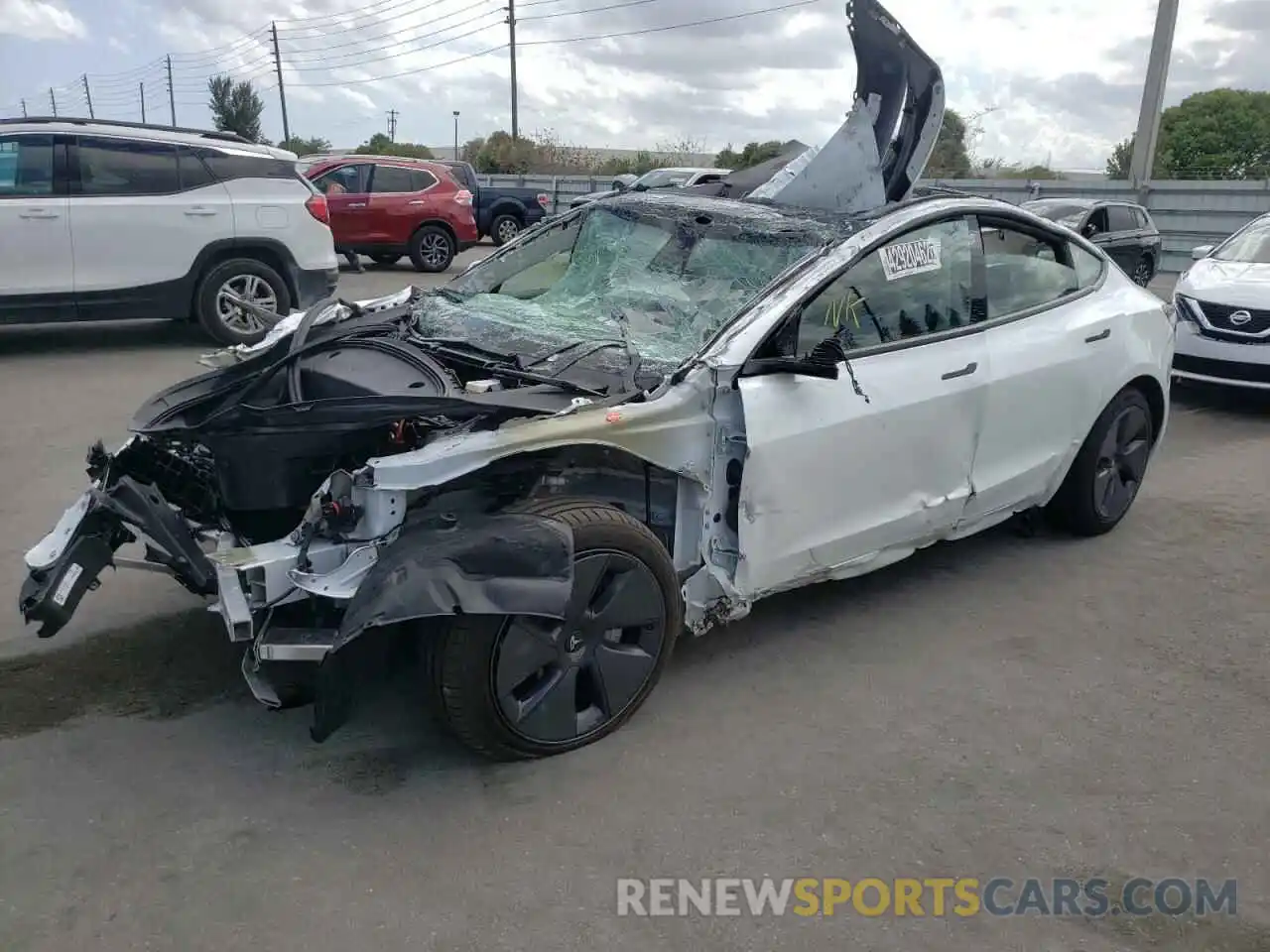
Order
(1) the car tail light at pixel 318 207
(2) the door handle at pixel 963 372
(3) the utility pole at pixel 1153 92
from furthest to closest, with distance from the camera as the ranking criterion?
(3) the utility pole at pixel 1153 92
(1) the car tail light at pixel 318 207
(2) the door handle at pixel 963 372

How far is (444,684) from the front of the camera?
3031 mm

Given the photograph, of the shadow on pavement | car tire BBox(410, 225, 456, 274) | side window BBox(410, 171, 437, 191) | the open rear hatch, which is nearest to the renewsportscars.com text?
the open rear hatch

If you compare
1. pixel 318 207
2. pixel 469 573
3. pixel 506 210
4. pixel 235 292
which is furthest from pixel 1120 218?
pixel 469 573

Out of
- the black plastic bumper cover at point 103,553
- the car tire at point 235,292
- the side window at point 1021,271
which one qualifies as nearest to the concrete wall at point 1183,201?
the car tire at point 235,292

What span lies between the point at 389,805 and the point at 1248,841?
243 cm

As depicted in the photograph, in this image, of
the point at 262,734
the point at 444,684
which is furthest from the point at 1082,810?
the point at 262,734

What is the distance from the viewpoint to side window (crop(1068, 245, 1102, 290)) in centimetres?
491

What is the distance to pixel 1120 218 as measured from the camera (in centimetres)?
1641

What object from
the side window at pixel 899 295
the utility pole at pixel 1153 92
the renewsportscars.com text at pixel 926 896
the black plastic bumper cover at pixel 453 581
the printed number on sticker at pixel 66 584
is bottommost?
the renewsportscars.com text at pixel 926 896

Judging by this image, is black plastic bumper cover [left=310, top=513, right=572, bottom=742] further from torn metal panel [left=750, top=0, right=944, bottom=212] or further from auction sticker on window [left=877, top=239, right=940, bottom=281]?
torn metal panel [left=750, top=0, right=944, bottom=212]

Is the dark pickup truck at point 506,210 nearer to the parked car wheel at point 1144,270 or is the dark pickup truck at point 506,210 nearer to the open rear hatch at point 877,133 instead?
the parked car wheel at point 1144,270

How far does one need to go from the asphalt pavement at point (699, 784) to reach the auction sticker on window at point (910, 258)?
1.39m

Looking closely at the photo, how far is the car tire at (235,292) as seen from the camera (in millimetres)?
9508

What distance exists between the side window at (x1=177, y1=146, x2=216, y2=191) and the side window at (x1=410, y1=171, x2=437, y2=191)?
25.0 ft
